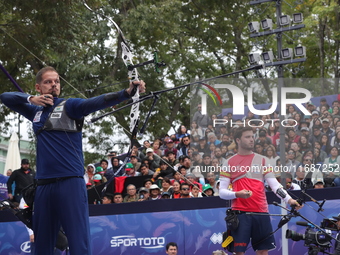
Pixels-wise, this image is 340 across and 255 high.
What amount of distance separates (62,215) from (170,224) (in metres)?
5.85

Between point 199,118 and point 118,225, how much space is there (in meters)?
5.64

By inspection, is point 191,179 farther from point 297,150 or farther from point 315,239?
point 315,239

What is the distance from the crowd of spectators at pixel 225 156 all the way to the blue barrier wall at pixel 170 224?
1232 millimetres

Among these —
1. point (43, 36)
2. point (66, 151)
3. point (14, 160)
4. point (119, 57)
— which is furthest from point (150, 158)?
point (66, 151)

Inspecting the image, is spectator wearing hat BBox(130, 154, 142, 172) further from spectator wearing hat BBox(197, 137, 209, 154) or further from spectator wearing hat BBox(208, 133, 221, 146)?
spectator wearing hat BBox(208, 133, 221, 146)

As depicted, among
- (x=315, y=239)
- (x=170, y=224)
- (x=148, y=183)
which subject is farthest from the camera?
(x=148, y=183)

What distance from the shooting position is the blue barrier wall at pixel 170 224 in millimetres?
10281

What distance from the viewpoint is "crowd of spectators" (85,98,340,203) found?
12438mm

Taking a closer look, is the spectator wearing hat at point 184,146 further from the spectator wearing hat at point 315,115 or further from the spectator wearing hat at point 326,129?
the spectator wearing hat at point 326,129

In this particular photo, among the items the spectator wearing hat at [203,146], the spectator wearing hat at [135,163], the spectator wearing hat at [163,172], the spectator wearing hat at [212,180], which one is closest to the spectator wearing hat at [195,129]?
the spectator wearing hat at [203,146]

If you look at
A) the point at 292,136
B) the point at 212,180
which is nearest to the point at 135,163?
the point at 212,180

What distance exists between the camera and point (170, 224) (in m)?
10.7

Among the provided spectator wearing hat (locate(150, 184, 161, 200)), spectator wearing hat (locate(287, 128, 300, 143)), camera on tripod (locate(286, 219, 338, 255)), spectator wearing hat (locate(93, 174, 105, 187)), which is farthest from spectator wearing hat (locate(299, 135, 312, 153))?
camera on tripod (locate(286, 219, 338, 255))

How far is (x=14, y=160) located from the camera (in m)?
18.2
